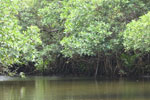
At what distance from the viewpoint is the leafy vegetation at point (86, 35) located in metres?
15.2

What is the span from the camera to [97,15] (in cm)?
2017

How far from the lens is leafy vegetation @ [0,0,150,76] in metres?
15.2

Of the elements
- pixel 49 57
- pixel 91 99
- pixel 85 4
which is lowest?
pixel 91 99

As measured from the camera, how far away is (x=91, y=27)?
19250 millimetres

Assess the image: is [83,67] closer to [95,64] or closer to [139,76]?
[95,64]

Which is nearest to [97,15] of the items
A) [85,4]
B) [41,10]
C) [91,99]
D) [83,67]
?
[85,4]

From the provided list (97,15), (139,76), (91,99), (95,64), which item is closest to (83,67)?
(95,64)

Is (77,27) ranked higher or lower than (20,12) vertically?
lower

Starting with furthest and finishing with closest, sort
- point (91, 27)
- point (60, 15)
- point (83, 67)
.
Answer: point (83, 67) → point (60, 15) → point (91, 27)

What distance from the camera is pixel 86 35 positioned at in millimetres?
19250

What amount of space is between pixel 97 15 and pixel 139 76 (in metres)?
5.23

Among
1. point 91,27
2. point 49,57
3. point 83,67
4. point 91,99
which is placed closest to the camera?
point 91,99

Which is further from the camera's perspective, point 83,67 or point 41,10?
point 83,67

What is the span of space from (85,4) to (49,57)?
206 inches
